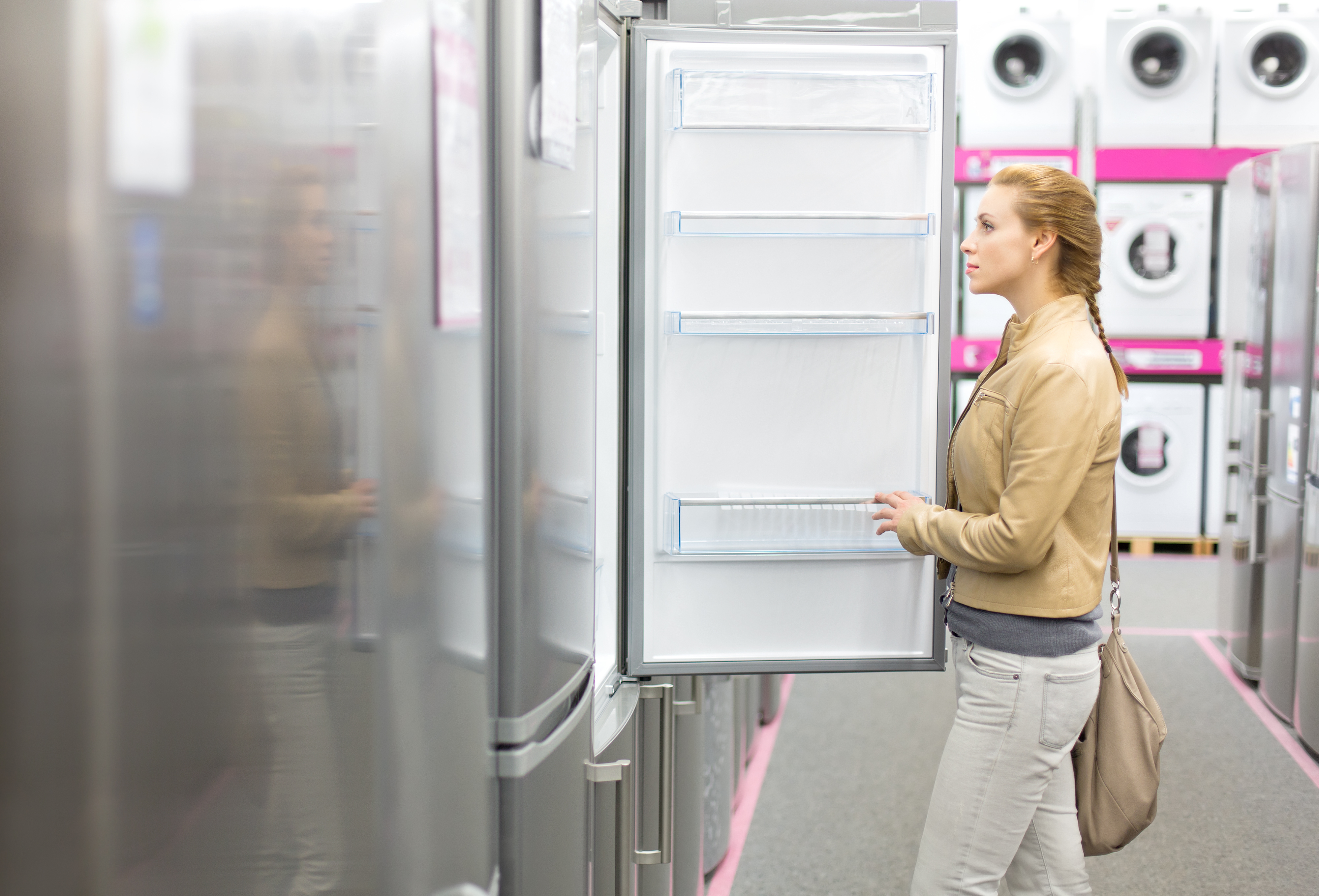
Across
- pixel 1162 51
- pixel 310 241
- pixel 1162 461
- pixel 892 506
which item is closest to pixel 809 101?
pixel 892 506

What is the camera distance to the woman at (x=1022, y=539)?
1752 mm

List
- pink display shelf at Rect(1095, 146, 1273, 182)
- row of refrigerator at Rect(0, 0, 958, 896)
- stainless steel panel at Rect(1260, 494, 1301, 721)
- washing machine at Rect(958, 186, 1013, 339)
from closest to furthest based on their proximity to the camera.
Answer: row of refrigerator at Rect(0, 0, 958, 896)
stainless steel panel at Rect(1260, 494, 1301, 721)
pink display shelf at Rect(1095, 146, 1273, 182)
washing machine at Rect(958, 186, 1013, 339)

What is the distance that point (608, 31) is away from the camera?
2.03 meters

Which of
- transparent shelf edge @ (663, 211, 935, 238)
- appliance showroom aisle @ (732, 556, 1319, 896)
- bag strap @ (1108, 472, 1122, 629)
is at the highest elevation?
transparent shelf edge @ (663, 211, 935, 238)

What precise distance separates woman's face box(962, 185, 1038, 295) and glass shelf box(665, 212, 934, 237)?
27 centimetres

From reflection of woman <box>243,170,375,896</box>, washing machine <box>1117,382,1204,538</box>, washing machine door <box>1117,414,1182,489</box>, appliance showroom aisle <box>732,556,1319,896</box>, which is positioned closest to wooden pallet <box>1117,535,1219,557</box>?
washing machine <box>1117,382,1204,538</box>

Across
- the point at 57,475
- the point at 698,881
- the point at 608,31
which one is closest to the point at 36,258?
the point at 57,475

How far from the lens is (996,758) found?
5.96ft

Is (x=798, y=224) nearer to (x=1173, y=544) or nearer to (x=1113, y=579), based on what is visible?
(x=1113, y=579)

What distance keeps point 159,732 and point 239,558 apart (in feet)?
0.50

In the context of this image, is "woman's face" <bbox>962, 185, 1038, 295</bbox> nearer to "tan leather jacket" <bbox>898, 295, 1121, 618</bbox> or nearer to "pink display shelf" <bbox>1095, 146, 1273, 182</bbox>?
"tan leather jacket" <bbox>898, 295, 1121, 618</bbox>

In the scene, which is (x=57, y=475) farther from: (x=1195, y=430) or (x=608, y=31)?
(x=1195, y=430)

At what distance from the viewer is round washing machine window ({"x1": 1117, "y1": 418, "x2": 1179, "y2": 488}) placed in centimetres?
645

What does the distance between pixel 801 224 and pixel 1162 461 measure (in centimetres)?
498
